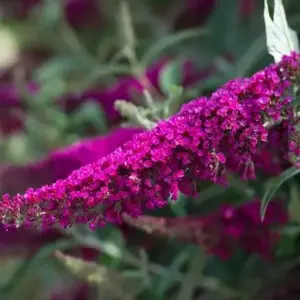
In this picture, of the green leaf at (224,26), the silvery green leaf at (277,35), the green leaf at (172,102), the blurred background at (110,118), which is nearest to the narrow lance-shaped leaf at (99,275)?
the blurred background at (110,118)

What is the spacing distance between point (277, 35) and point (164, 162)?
150 mm

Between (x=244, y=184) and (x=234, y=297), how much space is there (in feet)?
0.35

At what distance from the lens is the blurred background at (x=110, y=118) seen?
0.76 m

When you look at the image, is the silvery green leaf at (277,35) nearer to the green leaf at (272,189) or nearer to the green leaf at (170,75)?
the green leaf at (272,189)

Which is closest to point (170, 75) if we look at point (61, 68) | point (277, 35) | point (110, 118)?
point (110, 118)

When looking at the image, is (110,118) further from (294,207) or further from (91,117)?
(294,207)

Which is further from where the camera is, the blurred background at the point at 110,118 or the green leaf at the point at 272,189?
the blurred background at the point at 110,118

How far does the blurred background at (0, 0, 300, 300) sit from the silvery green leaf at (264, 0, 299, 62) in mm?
117

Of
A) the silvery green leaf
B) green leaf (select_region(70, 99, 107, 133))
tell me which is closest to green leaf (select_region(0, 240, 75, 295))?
green leaf (select_region(70, 99, 107, 133))

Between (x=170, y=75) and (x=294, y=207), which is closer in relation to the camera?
(x=294, y=207)

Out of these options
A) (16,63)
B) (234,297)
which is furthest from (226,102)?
(16,63)

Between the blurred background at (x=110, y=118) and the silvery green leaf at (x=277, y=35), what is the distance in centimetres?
12

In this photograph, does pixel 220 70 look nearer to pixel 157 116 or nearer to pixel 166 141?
pixel 157 116

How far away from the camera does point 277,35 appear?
590 mm
